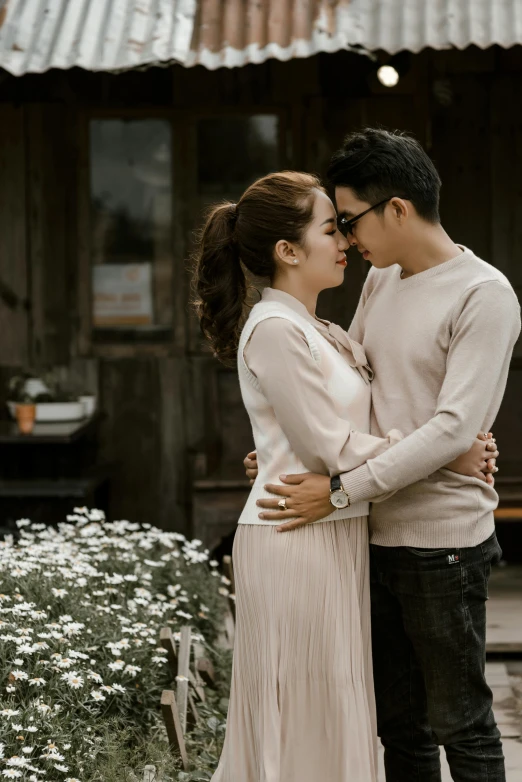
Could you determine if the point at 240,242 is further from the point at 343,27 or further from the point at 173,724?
the point at 343,27

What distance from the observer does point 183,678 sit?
4.18m

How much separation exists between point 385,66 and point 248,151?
41.9 inches

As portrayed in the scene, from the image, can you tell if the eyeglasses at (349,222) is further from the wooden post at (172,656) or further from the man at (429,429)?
the wooden post at (172,656)

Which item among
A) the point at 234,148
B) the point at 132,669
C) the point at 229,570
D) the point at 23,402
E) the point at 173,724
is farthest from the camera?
the point at 234,148

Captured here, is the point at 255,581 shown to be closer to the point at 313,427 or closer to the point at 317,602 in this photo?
the point at 317,602

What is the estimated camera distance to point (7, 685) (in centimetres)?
380

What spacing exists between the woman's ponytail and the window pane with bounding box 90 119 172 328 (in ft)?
13.7

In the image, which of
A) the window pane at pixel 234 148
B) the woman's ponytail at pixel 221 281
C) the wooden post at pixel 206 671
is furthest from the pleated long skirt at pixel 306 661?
the window pane at pixel 234 148

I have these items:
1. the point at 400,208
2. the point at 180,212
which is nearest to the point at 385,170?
the point at 400,208

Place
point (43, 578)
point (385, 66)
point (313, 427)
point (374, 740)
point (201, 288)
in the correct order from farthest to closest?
point (385, 66)
point (43, 578)
point (201, 288)
point (374, 740)
point (313, 427)

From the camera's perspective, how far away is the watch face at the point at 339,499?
2951 mm

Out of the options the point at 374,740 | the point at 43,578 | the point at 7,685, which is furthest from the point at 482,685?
the point at 43,578

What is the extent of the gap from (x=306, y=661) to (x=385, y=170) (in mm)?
1372

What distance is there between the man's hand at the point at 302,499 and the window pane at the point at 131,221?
4658 mm
